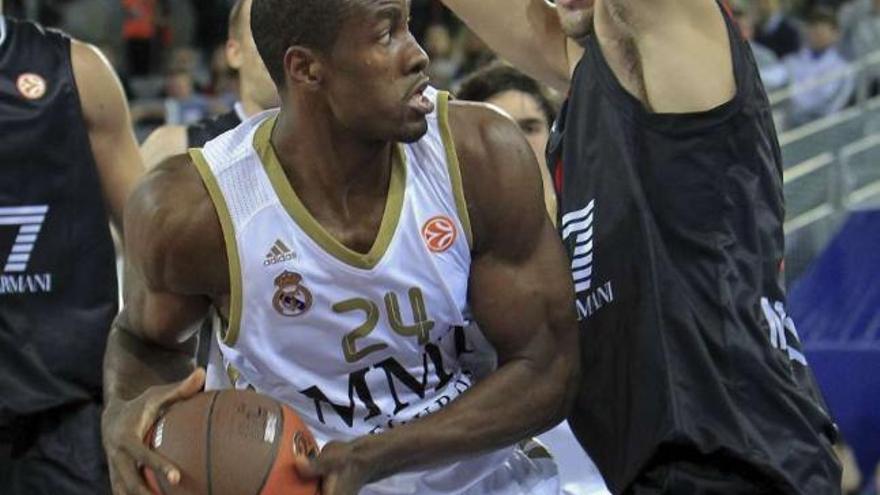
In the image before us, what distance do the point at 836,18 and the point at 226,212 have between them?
11.2m

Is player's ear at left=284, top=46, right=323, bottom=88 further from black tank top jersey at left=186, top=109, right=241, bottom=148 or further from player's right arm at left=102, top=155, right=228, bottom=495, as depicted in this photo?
black tank top jersey at left=186, top=109, right=241, bottom=148

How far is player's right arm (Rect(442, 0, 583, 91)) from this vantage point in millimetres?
4531

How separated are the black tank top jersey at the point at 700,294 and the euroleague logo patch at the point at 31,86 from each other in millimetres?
1815

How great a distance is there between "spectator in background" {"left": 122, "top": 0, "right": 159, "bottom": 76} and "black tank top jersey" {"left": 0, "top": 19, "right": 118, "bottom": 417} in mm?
9260

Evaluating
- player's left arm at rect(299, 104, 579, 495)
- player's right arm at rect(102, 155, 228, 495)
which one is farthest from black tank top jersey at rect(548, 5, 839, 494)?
player's right arm at rect(102, 155, 228, 495)

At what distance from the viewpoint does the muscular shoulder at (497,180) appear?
3.41 meters

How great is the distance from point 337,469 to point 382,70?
0.76 meters

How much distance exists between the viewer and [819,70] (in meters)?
13.4

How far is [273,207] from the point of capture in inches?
133

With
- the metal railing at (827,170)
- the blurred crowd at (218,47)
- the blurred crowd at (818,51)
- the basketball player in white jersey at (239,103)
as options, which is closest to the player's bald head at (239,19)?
the basketball player in white jersey at (239,103)

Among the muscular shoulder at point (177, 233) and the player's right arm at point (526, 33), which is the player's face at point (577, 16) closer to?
the player's right arm at point (526, 33)

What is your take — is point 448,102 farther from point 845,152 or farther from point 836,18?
point 836,18

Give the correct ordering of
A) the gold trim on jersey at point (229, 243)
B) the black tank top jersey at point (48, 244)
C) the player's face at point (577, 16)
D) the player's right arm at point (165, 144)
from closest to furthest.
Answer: the gold trim on jersey at point (229, 243)
the player's face at point (577, 16)
the black tank top jersey at point (48, 244)
the player's right arm at point (165, 144)

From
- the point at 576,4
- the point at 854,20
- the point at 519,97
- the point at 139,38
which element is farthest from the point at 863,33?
the point at 576,4
